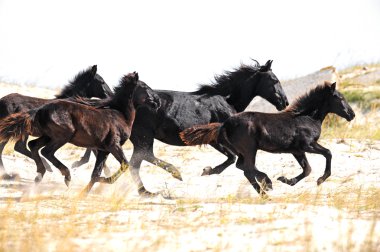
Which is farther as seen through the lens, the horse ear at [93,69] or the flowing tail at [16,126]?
the horse ear at [93,69]

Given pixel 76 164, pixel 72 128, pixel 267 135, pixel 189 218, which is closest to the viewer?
pixel 189 218

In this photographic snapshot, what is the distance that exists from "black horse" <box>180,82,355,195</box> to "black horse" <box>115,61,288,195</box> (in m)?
1.09

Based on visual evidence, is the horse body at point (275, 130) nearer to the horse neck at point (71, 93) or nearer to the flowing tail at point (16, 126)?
the flowing tail at point (16, 126)

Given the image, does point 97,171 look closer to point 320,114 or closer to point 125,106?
point 125,106

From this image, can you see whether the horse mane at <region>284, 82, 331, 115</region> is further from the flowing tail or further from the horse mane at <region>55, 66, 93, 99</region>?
the horse mane at <region>55, 66, 93, 99</region>

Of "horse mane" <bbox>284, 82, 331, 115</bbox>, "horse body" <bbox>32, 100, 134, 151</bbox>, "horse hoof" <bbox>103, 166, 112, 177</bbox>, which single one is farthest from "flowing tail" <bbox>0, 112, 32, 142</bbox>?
"horse mane" <bbox>284, 82, 331, 115</bbox>

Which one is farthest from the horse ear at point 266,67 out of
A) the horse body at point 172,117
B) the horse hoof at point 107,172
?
the horse hoof at point 107,172

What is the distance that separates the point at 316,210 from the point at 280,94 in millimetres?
4740

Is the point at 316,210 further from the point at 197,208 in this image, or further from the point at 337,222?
the point at 197,208

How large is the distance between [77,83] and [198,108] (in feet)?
8.70

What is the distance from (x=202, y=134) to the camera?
33.6 feet

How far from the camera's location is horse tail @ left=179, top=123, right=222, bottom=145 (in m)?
10.2

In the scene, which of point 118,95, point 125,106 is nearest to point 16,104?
point 118,95

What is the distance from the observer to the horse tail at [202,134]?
10156mm
